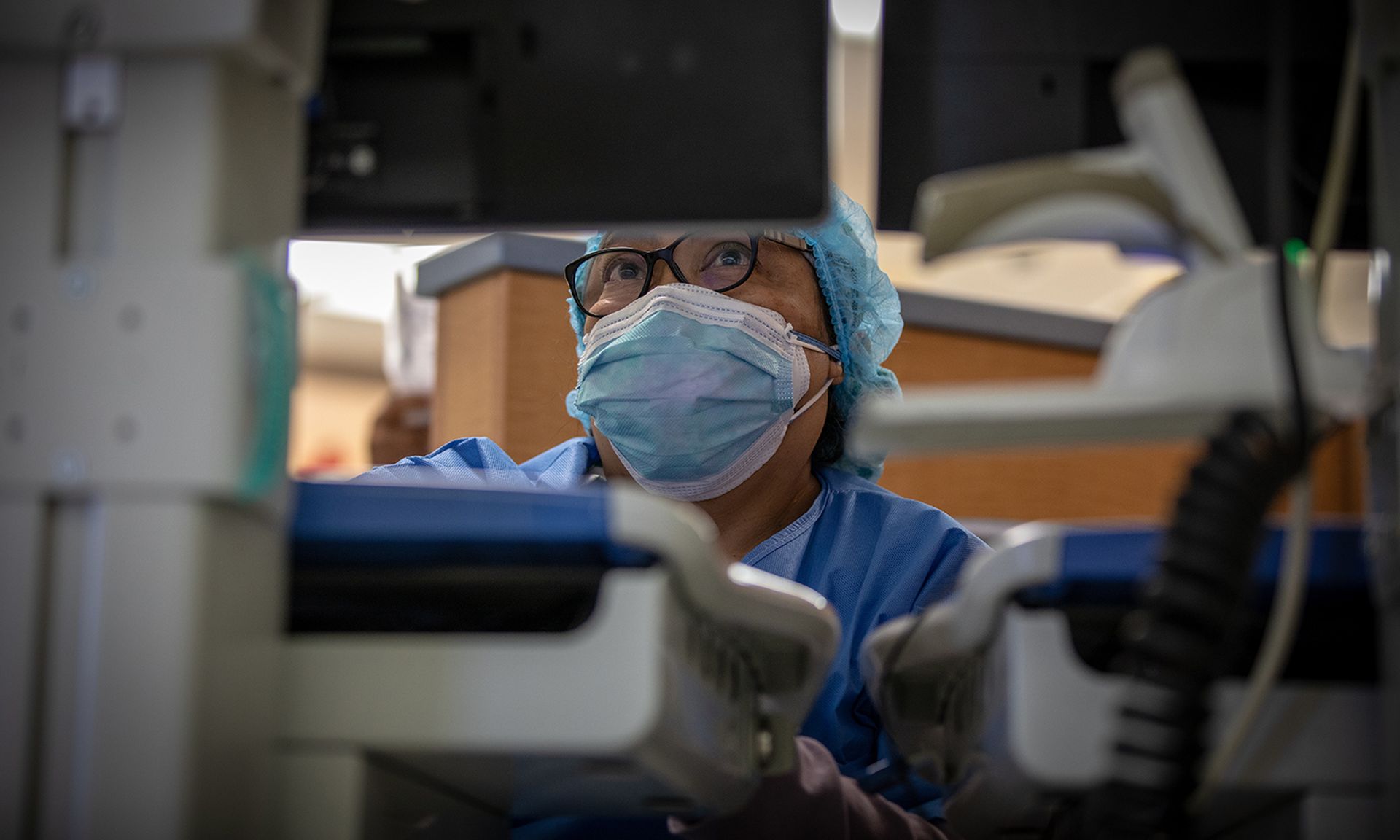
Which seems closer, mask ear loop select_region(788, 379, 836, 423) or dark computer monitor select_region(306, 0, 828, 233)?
dark computer monitor select_region(306, 0, 828, 233)

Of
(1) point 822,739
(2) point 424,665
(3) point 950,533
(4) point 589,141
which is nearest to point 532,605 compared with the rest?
(2) point 424,665

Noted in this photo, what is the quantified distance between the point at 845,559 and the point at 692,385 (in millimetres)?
264

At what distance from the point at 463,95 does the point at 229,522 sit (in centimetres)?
27

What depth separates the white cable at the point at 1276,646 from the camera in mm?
519

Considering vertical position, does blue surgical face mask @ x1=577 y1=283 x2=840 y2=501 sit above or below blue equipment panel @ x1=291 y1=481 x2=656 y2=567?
above

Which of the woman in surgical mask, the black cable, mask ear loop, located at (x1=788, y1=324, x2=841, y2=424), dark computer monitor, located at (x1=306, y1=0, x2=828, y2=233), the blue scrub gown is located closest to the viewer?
the black cable

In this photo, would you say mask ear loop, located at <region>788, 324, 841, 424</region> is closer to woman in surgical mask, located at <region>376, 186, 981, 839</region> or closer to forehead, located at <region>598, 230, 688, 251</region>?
woman in surgical mask, located at <region>376, 186, 981, 839</region>

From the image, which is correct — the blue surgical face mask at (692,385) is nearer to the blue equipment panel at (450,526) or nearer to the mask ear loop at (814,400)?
the mask ear loop at (814,400)

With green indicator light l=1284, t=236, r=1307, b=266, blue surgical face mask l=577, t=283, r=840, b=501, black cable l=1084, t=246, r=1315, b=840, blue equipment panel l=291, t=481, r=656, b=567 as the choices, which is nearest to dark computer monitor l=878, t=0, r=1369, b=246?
green indicator light l=1284, t=236, r=1307, b=266

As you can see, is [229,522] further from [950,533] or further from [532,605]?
[950,533]

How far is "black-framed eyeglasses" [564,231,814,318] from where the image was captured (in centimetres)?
136

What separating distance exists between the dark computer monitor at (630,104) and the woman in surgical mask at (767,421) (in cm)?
41

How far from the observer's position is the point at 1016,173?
0.55 m

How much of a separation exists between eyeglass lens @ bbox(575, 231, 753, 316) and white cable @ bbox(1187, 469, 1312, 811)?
2.83 feet
